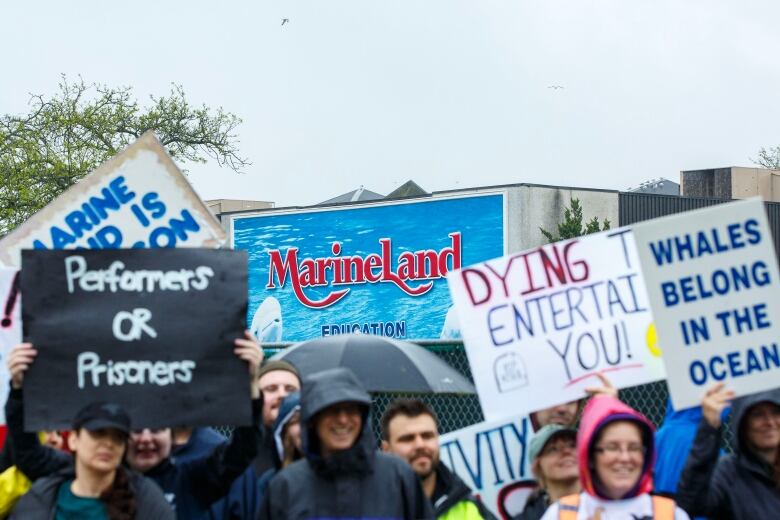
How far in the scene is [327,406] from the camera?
492cm

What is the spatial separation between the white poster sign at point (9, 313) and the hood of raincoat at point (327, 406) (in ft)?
5.44

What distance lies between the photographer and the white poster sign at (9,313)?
6.10 m

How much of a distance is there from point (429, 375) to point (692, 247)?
2258 millimetres

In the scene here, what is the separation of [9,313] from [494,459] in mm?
2102

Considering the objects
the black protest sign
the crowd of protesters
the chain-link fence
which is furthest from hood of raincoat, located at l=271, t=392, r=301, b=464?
the chain-link fence

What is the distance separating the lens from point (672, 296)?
5.35 m

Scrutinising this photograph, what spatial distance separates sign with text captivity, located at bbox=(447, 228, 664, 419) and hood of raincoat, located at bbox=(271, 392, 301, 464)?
691 millimetres

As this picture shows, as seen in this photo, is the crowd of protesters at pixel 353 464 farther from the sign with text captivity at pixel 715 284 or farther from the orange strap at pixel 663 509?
the sign with text captivity at pixel 715 284

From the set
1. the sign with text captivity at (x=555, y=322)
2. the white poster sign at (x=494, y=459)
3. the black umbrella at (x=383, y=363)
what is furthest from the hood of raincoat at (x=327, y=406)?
the black umbrella at (x=383, y=363)

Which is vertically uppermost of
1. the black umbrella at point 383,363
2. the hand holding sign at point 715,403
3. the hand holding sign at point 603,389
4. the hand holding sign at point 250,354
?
the black umbrella at point 383,363

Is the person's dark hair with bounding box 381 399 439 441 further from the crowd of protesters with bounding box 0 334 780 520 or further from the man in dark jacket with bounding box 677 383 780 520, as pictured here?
the man in dark jacket with bounding box 677 383 780 520

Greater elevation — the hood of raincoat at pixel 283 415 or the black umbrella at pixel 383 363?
the black umbrella at pixel 383 363

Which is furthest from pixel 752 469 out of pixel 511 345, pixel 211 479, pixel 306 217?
pixel 306 217

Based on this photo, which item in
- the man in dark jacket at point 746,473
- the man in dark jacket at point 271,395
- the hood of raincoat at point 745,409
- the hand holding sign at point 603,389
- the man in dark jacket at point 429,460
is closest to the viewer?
the man in dark jacket at point 746,473
